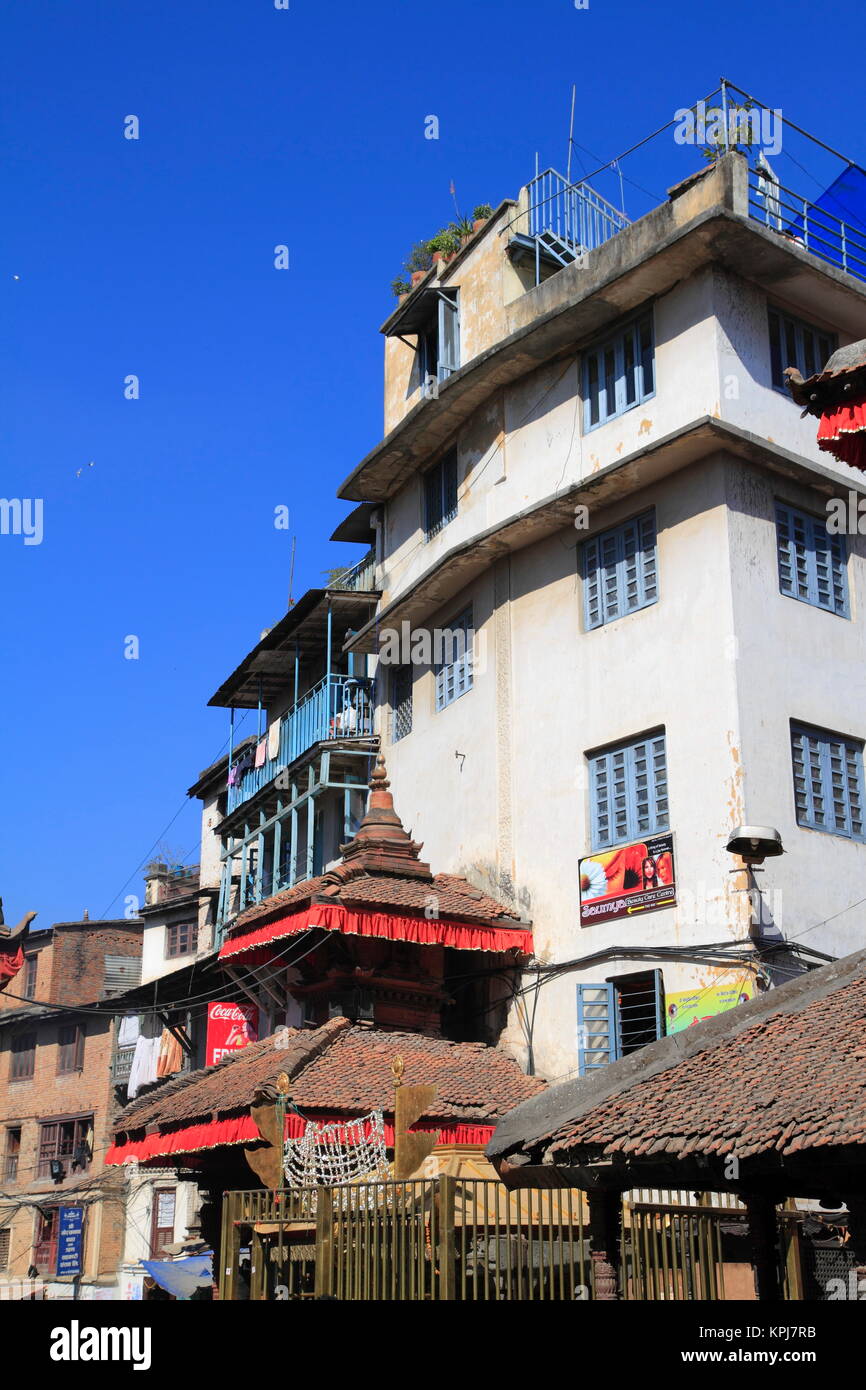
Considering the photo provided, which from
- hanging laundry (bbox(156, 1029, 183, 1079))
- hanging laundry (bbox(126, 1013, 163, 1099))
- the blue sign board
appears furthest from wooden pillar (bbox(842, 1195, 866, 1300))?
the blue sign board

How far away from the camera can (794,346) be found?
67.7 ft

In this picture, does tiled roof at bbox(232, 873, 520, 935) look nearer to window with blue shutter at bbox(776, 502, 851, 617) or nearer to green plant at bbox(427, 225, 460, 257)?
window with blue shutter at bbox(776, 502, 851, 617)

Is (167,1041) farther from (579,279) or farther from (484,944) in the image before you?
(579,279)

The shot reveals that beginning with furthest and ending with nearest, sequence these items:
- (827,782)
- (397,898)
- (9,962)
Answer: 1. (9,962)
2. (397,898)
3. (827,782)

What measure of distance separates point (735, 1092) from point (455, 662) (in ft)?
49.5

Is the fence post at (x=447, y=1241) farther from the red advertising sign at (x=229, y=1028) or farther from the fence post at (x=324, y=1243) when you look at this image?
the red advertising sign at (x=229, y=1028)

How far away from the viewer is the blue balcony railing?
26719 mm

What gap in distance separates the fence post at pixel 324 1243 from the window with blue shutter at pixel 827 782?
30.0ft

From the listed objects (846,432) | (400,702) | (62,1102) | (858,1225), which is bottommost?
(858,1225)

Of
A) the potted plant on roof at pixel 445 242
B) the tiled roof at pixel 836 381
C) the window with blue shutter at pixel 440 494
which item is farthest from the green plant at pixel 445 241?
the tiled roof at pixel 836 381

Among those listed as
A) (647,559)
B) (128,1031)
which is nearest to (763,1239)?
(647,559)

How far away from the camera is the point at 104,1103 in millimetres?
41844

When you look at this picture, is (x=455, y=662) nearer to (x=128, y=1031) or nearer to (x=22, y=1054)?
(x=128, y=1031)
